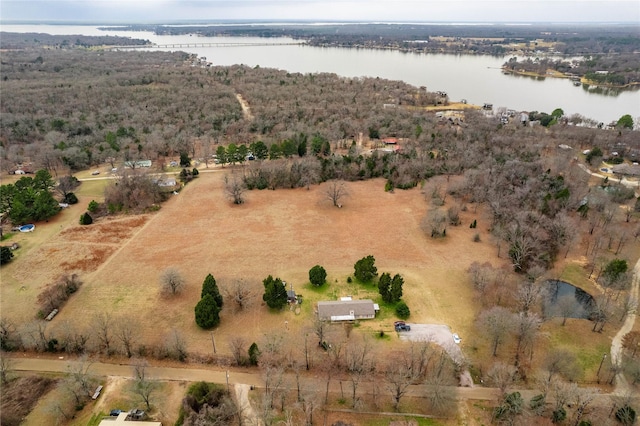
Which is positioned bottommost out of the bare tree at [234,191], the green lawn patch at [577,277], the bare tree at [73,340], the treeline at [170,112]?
the green lawn patch at [577,277]

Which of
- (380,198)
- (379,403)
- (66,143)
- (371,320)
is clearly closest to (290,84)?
(66,143)

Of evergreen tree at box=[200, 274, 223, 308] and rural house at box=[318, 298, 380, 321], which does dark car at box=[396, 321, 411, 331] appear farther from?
evergreen tree at box=[200, 274, 223, 308]

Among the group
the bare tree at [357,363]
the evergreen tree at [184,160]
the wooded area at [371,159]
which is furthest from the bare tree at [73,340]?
the evergreen tree at [184,160]

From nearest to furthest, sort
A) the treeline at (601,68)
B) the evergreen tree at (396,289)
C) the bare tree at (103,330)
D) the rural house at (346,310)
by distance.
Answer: the bare tree at (103,330) → the rural house at (346,310) → the evergreen tree at (396,289) → the treeline at (601,68)

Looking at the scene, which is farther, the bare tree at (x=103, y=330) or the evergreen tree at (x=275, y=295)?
the evergreen tree at (x=275, y=295)

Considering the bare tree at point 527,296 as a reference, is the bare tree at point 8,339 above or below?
below

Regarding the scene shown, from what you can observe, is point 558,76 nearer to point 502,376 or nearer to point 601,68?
point 601,68

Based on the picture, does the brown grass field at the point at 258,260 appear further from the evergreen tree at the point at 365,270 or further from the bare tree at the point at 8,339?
the bare tree at the point at 8,339

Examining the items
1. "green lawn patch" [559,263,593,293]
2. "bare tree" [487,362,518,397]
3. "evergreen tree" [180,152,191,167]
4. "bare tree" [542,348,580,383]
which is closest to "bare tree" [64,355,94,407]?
"bare tree" [487,362,518,397]
